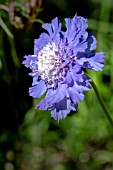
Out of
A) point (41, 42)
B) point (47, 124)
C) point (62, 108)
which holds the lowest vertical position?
point (47, 124)

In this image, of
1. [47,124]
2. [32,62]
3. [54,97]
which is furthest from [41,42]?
[47,124]

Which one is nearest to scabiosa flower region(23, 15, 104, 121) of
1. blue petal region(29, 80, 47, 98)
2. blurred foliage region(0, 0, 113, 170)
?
blue petal region(29, 80, 47, 98)

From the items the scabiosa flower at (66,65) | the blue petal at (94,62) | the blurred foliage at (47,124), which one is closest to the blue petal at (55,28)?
the scabiosa flower at (66,65)

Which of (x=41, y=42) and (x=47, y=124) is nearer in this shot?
(x=41, y=42)

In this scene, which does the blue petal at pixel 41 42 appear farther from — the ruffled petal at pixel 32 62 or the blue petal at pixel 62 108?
the blue petal at pixel 62 108

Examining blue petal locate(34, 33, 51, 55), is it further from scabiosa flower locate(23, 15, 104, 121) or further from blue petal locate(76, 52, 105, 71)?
blue petal locate(76, 52, 105, 71)

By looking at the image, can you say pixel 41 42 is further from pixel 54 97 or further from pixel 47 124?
pixel 47 124
